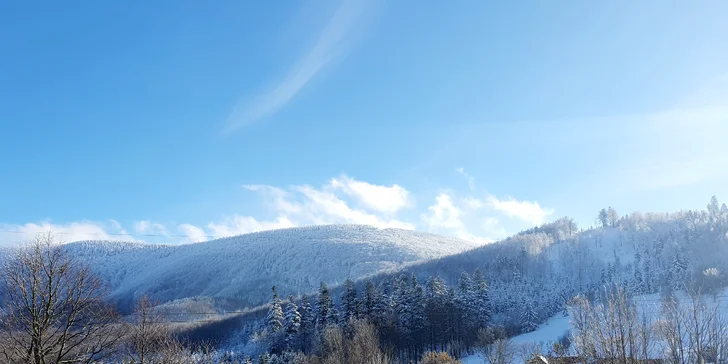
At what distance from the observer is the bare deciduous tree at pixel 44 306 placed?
1073 cm

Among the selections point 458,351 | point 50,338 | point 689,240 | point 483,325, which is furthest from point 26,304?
point 689,240

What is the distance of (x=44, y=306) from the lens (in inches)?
436

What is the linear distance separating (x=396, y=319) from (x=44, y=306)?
5125 cm

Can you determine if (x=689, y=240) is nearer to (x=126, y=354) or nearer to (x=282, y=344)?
(x=282, y=344)

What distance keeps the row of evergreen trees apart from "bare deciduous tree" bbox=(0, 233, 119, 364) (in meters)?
45.7

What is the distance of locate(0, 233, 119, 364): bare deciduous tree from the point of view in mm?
10727

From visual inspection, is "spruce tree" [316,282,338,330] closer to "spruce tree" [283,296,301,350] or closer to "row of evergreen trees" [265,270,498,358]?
"row of evergreen trees" [265,270,498,358]

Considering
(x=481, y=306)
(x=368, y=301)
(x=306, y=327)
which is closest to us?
(x=368, y=301)

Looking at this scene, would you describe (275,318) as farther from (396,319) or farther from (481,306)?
(481,306)

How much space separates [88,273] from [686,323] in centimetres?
1989

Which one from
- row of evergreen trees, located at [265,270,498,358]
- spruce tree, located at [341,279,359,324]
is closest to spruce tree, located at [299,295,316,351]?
row of evergreen trees, located at [265,270,498,358]

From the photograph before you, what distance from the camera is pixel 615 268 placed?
13975 cm

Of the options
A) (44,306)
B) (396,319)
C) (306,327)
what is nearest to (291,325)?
(306,327)

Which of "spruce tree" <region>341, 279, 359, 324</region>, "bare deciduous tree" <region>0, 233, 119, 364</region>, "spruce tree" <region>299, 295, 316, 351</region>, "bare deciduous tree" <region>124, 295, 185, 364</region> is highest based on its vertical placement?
"bare deciduous tree" <region>0, 233, 119, 364</region>
